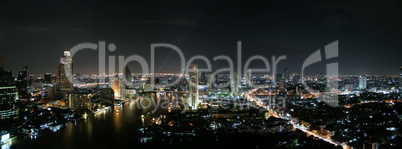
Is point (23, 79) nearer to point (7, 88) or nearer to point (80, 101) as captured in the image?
point (80, 101)

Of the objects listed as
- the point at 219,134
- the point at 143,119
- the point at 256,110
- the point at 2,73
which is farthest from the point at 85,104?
the point at 256,110

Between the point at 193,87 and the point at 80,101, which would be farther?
the point at 193,87

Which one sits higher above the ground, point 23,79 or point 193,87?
point 23,79

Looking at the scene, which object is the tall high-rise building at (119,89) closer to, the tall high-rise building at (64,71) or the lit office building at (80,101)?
the tall high-rise building at (64,71)

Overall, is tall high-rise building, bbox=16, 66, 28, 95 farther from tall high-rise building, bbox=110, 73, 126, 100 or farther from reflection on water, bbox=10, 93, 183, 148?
reflection on water, bbox=10, 93, 183, 148

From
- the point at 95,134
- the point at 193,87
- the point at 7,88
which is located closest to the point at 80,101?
the point at 7,88

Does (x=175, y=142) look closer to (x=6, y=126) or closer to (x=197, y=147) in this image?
(x=197, y=147)
